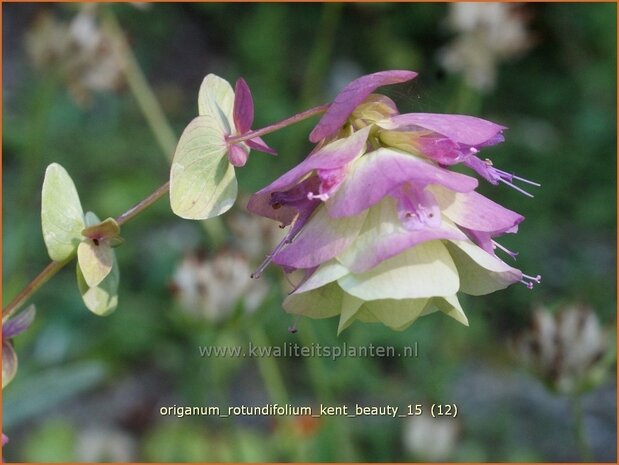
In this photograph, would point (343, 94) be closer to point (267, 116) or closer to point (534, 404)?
point (534, 404)

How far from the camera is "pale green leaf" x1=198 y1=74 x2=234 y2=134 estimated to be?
798mm

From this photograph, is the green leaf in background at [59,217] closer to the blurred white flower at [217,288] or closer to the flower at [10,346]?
the flower at [10,346]

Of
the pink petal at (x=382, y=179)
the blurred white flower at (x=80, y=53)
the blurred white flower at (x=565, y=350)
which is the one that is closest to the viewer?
the pink petal at (x=382, y=179)

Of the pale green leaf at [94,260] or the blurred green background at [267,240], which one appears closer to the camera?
the pale green leaf at [94,260]

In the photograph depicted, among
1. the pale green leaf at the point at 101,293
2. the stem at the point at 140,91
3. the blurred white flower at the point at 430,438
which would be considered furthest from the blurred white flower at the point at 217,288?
the pale green leaf at the point at 101,293

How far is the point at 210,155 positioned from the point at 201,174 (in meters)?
0.02

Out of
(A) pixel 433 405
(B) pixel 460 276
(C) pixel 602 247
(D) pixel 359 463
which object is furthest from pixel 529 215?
(B) pixel 460 276

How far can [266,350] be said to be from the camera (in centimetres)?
168

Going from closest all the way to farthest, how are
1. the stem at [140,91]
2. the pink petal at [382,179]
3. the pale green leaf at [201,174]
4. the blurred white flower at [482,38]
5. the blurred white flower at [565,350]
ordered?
the pink petal at [382,179] < the pale green leaf at [201,174] < the blurred white flower at [565,350] < the stem at [140,91] < the blurred white flower at [482,38]

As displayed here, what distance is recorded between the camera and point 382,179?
65cm

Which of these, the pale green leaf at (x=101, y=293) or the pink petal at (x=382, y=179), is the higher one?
the pink petal at (x=382, y=179)

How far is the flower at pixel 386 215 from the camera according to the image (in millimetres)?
647

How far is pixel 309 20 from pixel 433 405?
6.24 feet

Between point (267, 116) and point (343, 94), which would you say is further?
point (267, 116)
